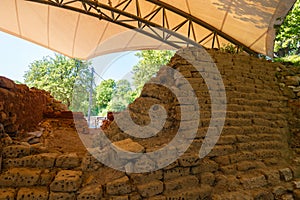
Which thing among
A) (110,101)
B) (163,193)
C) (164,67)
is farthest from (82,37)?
(163,193)

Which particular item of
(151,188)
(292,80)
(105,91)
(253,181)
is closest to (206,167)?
(253,181)

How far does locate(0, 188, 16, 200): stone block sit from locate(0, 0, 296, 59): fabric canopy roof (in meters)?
4.18

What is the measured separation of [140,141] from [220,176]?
73 centimetres

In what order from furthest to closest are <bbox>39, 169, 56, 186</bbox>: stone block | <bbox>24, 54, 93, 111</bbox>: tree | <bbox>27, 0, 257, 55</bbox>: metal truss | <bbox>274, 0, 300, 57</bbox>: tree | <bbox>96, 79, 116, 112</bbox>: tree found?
1. <bbox>24, 54, 93, 111</bbox>: tree
2. <bbox>27, 0, 257, 55</bbox>: metal truss
3. <bbox>274, 0, 300, 57</bbox>: tree
4. <bbox>96, 79, 116, 112</bbox>: tree
5. <bbox>39, 169, 56, 186</bbox>: stone block

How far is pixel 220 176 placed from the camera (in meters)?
1.63

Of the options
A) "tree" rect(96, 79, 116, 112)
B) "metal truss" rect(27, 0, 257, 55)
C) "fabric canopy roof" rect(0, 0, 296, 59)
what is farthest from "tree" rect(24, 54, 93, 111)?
"tree" rect(96, 79, 116, 112)

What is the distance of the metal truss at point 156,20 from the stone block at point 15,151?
13.4ft

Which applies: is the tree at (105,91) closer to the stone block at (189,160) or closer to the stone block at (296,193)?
the stone block at (189,160)

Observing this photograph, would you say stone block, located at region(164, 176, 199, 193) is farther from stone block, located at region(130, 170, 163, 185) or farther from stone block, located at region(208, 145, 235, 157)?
stone block, located at region(208, 145, 235, 157)

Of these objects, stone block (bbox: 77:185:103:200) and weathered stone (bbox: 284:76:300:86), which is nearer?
stone block (bbox: 77:185:103:200)

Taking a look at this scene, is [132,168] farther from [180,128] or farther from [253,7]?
[253,7]

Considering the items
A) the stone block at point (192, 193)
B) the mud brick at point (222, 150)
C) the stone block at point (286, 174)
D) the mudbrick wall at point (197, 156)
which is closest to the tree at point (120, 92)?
the mudbrick wall at point (197, 156)

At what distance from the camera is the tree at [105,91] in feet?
10.2

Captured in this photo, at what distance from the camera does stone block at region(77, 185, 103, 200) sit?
47.7 inches
